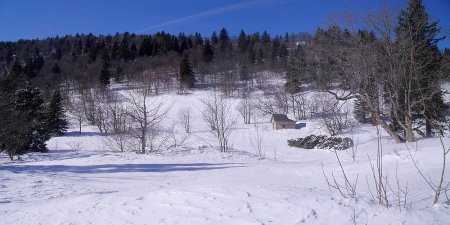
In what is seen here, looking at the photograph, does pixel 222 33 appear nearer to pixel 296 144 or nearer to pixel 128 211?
pixel 296 144

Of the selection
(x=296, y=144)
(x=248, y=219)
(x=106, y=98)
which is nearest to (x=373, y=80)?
(x=248, y=219)

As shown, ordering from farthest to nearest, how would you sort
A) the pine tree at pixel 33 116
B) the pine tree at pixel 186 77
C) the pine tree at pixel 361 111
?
the pine tree at pixel 186 77 → the pine tree at pixel 33 116 → the pine tree at pixel 361 111

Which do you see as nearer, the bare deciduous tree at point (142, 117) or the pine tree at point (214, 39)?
the bare deciduous tree at point (142, 117)

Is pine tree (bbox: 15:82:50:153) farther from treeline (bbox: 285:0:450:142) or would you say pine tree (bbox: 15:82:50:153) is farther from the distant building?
the distant building

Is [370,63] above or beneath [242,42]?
beneath

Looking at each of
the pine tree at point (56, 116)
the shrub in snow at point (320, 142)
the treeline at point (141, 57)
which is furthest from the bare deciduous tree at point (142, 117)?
the treeline at point (141, 57)

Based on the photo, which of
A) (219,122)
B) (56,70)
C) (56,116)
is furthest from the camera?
(56,70)

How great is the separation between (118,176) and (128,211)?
7.84m

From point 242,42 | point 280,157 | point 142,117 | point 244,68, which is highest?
point 242,42

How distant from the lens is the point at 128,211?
524cm

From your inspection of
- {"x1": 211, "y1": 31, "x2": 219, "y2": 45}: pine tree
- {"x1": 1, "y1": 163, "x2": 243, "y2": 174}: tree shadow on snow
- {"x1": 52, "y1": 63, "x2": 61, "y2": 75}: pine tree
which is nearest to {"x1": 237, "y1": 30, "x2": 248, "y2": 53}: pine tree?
{"x1": 211, "y1": 31, "x2": 219, "y2": 45}: pine tree

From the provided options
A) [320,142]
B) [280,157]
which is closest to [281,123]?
[320,142]

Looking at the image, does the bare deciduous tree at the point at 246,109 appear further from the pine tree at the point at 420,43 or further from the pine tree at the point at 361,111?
the pine tree at the point at 420,43

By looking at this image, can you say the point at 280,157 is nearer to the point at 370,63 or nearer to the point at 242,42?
the point at 370,63
